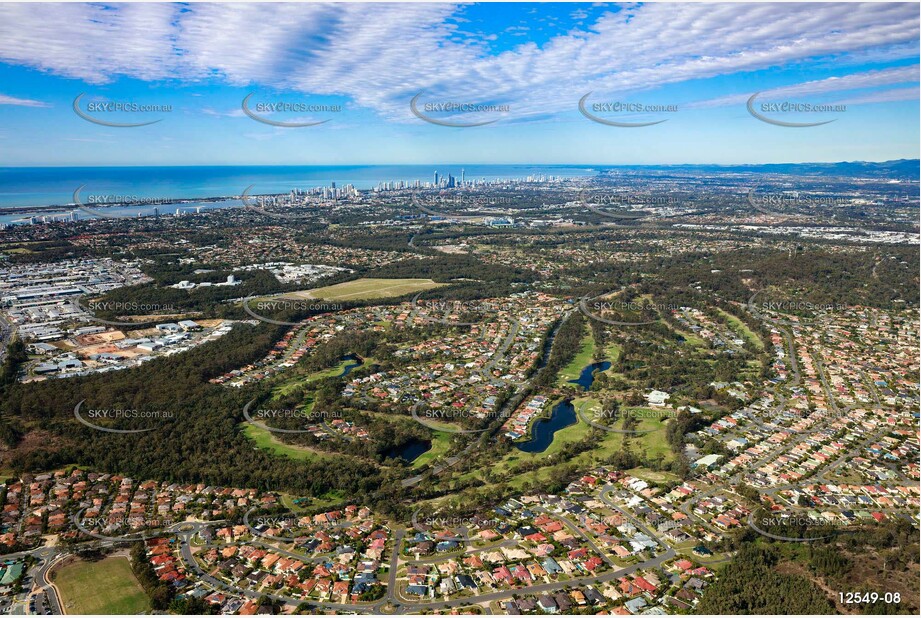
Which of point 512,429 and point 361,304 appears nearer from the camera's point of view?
point 512,429

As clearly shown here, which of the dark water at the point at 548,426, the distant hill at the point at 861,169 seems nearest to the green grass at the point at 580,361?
the dark water at the point at 548,426

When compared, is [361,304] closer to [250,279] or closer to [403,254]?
[250,279]

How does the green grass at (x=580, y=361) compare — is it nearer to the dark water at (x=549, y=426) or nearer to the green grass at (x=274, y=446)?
the dark water at (x=549, y=426)

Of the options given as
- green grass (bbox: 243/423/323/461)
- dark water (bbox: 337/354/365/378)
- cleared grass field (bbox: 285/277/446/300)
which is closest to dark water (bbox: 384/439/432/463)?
green grass (bbox: 243/423/323/461)

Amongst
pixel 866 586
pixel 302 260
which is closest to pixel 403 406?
pixel 866 586

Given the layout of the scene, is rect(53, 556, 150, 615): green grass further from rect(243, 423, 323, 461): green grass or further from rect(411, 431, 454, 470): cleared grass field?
rect(411, 431, 454, 470): cleared grass field

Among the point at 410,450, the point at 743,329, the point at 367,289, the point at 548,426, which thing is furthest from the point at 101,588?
the point at 743,329
